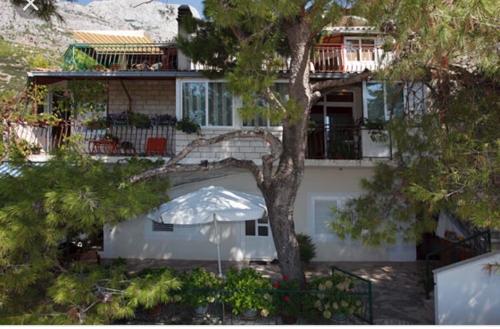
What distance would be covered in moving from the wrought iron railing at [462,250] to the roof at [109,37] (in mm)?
17655

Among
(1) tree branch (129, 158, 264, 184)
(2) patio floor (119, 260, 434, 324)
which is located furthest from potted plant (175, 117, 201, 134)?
(1) tree branch (129, 158, 264, 184)

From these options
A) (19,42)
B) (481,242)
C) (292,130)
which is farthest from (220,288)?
(19,42)

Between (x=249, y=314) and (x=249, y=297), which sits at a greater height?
(x=249, y=297)

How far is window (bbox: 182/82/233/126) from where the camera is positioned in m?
15.6

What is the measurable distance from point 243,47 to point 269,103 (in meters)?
1.34

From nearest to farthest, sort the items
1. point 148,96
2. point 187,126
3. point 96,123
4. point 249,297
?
1. point 249,297
2. point 187,126
3. point 96,123
4. point 148,96

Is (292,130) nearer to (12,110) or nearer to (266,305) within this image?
(266,305)

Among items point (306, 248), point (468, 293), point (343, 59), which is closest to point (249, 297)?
point (468, 293)

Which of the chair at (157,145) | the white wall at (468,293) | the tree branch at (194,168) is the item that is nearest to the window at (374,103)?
the tree branch at (194,168)

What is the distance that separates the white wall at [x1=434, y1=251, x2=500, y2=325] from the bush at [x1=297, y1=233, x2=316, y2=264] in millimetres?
6275

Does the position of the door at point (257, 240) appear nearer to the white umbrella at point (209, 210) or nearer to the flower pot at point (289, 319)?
the white umbrella at point (209, 210)

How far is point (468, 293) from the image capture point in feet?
29.1

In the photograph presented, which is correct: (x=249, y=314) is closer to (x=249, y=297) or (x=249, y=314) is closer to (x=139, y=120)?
(x=249, y=297)

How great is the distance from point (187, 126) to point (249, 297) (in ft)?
25.3
